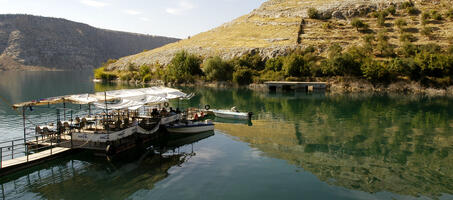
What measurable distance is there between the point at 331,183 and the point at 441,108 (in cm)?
5037

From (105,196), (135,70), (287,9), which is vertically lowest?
(105,196)

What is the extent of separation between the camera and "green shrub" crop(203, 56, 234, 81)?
112375 millimetres

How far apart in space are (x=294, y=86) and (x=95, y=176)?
84159mm

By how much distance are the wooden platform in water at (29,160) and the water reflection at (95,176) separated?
584mm

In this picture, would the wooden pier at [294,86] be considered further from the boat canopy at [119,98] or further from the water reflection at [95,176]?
the water reflection at [95,176]

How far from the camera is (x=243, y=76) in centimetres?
10862

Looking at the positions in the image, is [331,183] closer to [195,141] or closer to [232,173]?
[232,173]

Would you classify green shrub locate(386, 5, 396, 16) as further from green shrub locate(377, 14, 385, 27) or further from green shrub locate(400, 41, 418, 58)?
green shrub locate(400, 41, 418, 58)

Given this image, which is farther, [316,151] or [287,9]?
[287,9]

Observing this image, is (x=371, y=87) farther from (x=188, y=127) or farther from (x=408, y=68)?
(x=188, y=127)

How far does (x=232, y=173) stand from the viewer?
78.4ft

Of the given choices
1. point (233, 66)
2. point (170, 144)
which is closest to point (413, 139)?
point (170, 144)

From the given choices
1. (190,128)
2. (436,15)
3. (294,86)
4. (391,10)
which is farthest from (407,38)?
(190,128)

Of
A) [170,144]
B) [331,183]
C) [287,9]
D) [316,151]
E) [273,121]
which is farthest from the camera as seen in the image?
[287,9]
